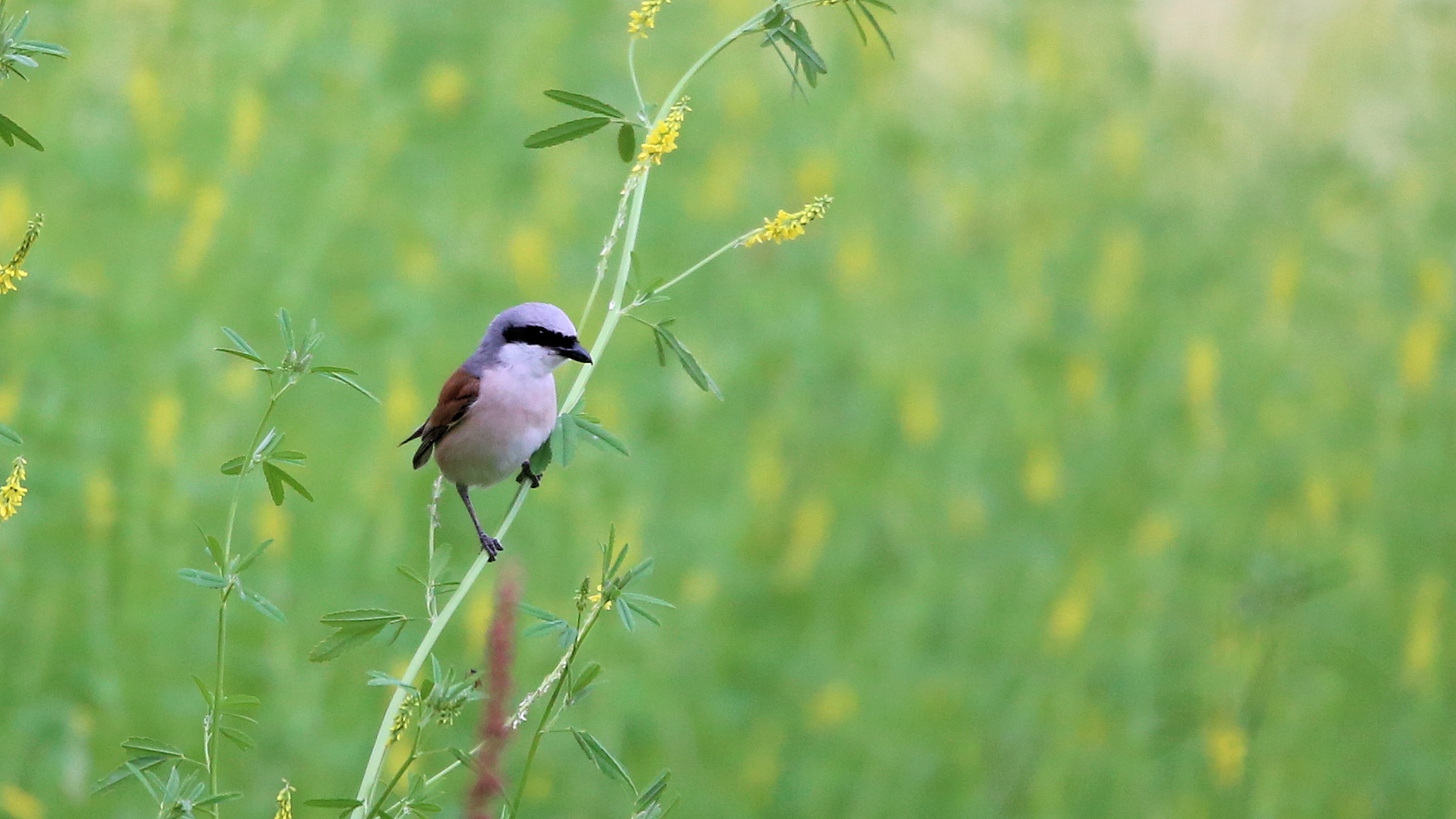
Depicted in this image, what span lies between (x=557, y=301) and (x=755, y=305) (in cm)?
112

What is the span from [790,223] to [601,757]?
2.60 ft

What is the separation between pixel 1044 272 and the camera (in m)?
8.66

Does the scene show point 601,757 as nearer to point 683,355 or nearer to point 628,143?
point 683,355

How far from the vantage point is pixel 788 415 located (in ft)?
24.7

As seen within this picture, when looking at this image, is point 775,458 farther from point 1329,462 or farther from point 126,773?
point 126,773

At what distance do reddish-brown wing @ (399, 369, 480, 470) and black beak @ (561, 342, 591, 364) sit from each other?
224mm

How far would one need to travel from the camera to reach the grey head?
308 cm

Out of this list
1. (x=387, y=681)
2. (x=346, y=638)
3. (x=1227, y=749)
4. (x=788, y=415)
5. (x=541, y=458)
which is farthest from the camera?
(x=788, y=415)

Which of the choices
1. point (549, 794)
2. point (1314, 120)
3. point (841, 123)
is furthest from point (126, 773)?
point (1314, 120)

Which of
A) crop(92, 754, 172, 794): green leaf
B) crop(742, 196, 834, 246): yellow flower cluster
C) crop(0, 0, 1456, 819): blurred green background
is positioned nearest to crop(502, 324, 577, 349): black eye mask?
crop(742, 196, 834, 246): yellow flower cluster

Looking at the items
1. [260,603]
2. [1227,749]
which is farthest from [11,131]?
[1227,749]

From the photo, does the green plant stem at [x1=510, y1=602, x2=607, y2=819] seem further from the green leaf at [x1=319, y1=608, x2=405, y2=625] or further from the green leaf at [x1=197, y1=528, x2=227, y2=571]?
the green leaf at [x1=197, y1=528, x2=227, y2=571]

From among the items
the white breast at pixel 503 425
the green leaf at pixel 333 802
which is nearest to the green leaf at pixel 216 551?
the green leaf at pixel 333 802

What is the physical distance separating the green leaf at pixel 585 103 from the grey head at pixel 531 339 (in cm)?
59
